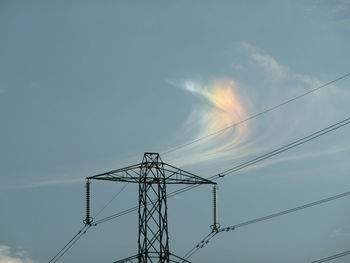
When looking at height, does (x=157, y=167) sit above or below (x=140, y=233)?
above

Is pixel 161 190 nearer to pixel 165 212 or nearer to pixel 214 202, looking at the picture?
pixel 165 212

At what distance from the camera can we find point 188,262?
68.9 m

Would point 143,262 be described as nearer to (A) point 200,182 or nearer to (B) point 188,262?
(B) point 188,262

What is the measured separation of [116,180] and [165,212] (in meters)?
4.90

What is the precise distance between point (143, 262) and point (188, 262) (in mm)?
3675

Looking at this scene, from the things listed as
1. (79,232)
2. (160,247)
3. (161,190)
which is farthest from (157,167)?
(79,232)

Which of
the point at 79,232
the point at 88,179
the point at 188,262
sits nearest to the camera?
the point at 188,262

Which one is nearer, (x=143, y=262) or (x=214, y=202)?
(x=143, y=262)

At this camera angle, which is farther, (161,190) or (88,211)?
(88,211)

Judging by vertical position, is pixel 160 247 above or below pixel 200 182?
below

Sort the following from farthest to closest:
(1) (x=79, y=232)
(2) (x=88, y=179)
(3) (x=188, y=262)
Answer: (1) (x=79, y=232), (2) (x=88, y=179), (3) (x=188, y=262)

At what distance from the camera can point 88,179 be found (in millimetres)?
74375

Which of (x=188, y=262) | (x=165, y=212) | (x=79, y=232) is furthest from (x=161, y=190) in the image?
(x=79, y=232)

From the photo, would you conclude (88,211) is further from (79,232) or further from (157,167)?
(157,167)
